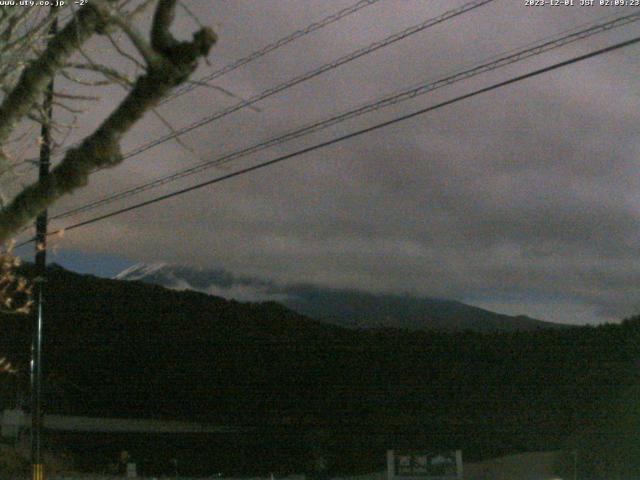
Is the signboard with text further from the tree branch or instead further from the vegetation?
the tree branch

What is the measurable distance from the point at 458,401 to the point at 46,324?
52.5ft

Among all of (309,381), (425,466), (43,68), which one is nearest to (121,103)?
(43,68)

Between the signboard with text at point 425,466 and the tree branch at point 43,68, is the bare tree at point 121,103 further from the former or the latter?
the signboard with text at point 425,466

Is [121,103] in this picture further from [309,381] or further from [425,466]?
[309,381]

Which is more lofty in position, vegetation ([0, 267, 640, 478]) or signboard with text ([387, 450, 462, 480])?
vegetation ([0, 267, 640, 478])

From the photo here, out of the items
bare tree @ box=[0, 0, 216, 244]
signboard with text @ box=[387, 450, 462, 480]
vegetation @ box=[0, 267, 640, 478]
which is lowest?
signboard with text @ box=[387, 450, 462, 480]

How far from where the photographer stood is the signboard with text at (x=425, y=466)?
67.6ft

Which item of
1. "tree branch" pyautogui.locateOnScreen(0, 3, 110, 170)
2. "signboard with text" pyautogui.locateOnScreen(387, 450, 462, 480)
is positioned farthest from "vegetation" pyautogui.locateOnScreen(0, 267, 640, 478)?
"tree branch" pyautogui.locateOnScreen(0, 3, 110, 170)

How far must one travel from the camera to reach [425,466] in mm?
20828

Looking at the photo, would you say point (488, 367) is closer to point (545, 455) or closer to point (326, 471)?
point (545, 455)

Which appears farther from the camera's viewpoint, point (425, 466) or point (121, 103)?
point (425, 466)

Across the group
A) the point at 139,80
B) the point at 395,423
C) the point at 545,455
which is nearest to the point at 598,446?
the point at 545,455

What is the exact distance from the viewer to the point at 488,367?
85.1 ft

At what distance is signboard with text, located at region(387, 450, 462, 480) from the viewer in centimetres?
2060
